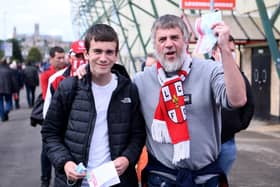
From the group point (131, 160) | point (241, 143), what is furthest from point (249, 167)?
point (131, 160)

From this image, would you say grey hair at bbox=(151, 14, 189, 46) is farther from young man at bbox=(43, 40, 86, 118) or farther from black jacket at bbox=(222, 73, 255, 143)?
young man at bbox=(43, 40, 86, 118)

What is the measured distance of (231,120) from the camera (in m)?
3.32

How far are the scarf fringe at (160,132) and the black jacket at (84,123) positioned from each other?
21 centimetres

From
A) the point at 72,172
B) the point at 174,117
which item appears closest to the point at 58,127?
the point at 72,172

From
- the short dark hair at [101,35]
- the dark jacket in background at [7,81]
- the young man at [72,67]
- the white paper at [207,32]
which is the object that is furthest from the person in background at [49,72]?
the dark jacket in background at [7,81]

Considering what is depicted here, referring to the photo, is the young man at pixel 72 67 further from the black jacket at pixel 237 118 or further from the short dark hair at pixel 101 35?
the black jacket at pixel 237 118

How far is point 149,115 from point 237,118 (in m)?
0.72

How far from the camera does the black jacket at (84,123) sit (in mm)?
2820

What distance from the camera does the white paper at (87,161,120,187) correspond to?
279 centimetres

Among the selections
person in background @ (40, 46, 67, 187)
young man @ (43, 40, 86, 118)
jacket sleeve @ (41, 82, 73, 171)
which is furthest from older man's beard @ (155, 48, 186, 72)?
→ person in background @ (40, 46, 67, 187)

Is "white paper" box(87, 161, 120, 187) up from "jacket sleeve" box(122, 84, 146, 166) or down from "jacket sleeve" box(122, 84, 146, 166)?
down

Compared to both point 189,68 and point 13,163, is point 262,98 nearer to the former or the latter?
point 13,163

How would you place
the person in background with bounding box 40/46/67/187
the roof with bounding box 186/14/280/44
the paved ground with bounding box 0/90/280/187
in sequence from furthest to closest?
the roof with bounding box 186/14/280/44 → the paved ground with bounding box 0/90/280/187 → the person in background with bounding box 40/46/67/187

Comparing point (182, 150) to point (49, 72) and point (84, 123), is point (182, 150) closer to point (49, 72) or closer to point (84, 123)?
point (84, 123)
